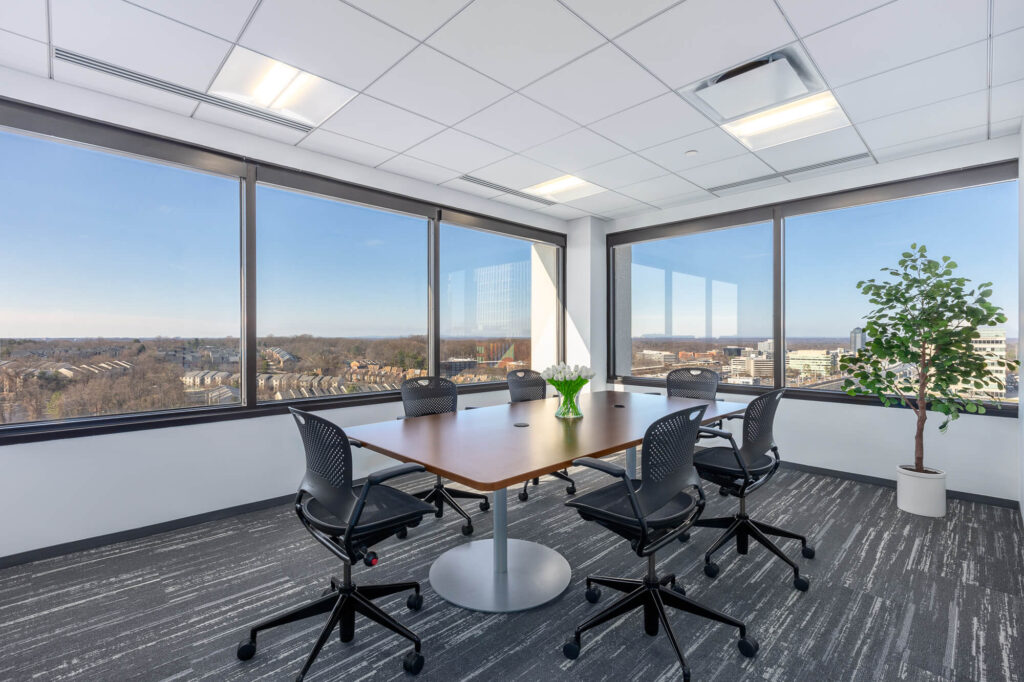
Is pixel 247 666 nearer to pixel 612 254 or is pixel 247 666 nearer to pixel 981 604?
pixel 981 604

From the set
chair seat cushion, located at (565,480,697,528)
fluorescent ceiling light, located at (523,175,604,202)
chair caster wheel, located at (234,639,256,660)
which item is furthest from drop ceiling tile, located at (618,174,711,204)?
chair caster wheel, located at (234,639,256,660)

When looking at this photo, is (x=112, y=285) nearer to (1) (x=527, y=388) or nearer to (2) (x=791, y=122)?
(1) (x=527, y=388)

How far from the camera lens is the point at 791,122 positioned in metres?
3.31

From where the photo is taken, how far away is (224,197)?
351cm

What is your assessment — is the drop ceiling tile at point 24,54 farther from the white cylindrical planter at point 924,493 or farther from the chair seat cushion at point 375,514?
the white cylindrical planter at point 924,493

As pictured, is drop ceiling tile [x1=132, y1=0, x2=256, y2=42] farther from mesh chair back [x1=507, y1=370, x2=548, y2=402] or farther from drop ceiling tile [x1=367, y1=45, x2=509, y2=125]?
mesh chair back [x1=507, y1=370, x2=548, y2=402]

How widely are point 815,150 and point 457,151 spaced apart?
2.91 m

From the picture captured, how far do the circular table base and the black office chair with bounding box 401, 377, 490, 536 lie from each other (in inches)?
20.6

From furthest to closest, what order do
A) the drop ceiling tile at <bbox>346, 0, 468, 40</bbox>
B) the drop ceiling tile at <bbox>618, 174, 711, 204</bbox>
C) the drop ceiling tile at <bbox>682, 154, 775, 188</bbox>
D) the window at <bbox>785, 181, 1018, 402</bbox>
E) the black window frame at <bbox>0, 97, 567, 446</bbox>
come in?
1. the drop ceiling tile at <bbox>618, 174, 711, 204</bbox>
2. the drop ceiling tile at <bbox>682, 154, 775, 188</bbox>
3. the window at <bbox>785, 181, 1018, 402</bbox>
4. the black window frame at <bbox>0, 97, 567, 446</bbox>
5. the drop ceiling tile at <bbox>346, 0, 468, 40</bbox>

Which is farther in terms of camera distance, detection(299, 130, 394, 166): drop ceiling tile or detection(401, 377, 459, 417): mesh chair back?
detection(299, 130, 394, 166): drop ceiling tile

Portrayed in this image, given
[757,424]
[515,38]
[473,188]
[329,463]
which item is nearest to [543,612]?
[329,463]

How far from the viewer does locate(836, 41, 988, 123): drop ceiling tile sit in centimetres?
252

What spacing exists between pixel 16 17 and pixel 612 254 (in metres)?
5.44

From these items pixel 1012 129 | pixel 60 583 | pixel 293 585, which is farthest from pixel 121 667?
pixel 1012 129
